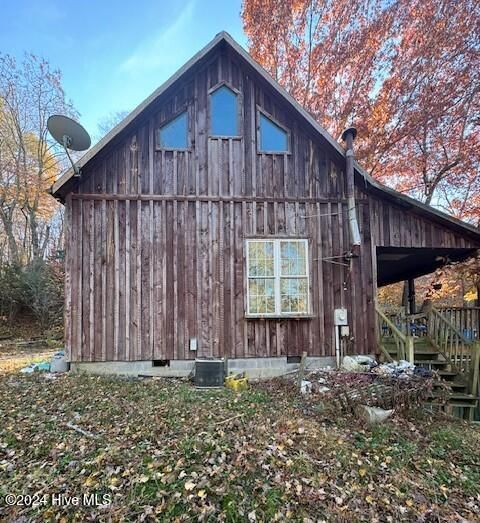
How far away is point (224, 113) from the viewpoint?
7.79m

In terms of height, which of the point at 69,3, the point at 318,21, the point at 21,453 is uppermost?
the point at 318,21

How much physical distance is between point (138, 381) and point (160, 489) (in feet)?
12.8

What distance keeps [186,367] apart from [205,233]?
285 centimetres

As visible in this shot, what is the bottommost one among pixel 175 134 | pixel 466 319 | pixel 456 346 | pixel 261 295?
pixel 456 346

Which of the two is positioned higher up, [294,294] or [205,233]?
[205,233]

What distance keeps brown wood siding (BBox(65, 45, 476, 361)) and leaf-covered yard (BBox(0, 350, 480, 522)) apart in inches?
80.4

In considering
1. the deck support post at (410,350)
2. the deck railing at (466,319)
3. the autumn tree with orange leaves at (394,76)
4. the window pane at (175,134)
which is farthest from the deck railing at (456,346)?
the autumn tree with orange leaves at (394,76)

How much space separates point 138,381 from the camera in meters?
6.76

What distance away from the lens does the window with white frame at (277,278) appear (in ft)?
Result: 24.3

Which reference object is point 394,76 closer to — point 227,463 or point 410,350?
point 410,350

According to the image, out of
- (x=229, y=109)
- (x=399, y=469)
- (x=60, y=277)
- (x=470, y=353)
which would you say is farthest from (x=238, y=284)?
(x=60, y=277)

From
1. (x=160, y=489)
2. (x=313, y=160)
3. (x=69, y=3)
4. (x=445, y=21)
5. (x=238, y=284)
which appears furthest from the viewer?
(x=445, y=21)

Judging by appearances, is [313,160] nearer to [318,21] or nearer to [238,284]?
[238,284]

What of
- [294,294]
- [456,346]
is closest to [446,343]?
[456,346]
